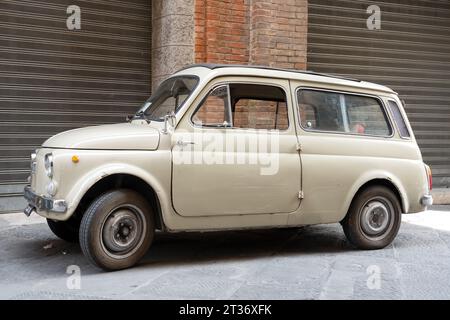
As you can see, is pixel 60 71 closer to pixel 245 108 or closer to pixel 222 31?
pixel 222 31

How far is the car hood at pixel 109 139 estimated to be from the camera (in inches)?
191

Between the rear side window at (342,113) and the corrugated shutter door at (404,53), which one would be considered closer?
the rear side window at (342,113)

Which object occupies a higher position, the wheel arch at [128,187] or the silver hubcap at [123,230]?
the wheel arch at [128,187]

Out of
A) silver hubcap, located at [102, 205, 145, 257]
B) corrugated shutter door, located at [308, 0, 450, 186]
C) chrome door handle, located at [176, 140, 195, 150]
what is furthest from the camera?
corrugated shutter door, located at [308, 0, 450, 186]

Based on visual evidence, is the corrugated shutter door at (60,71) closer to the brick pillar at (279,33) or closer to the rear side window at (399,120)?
the brick pillar at (279,33)

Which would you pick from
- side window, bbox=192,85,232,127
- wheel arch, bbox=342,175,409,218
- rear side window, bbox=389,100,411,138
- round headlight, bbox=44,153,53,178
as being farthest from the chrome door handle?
rear side window, bbox=389,100,411,138

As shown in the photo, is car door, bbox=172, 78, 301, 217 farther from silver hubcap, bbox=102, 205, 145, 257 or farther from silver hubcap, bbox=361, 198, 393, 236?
silver hubcap, bbox=361, 198, 393, 236

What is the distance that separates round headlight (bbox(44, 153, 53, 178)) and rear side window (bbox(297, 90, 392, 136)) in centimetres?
259

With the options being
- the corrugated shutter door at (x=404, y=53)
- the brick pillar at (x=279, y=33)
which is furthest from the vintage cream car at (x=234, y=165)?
the corrugated shutter door at (x=404, y=53)

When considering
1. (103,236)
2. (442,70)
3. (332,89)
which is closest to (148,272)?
(103,236)

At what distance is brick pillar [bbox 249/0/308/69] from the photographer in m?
8.95

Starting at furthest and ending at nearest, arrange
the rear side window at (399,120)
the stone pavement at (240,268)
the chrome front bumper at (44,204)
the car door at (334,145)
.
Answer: the rear side window at (399,120), the car door at (334,145), the chrome front bumper at (44,204), the stone pavement at (240,268)

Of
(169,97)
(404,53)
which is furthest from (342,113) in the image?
(404,53)

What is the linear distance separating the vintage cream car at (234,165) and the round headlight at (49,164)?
0.01 metres
